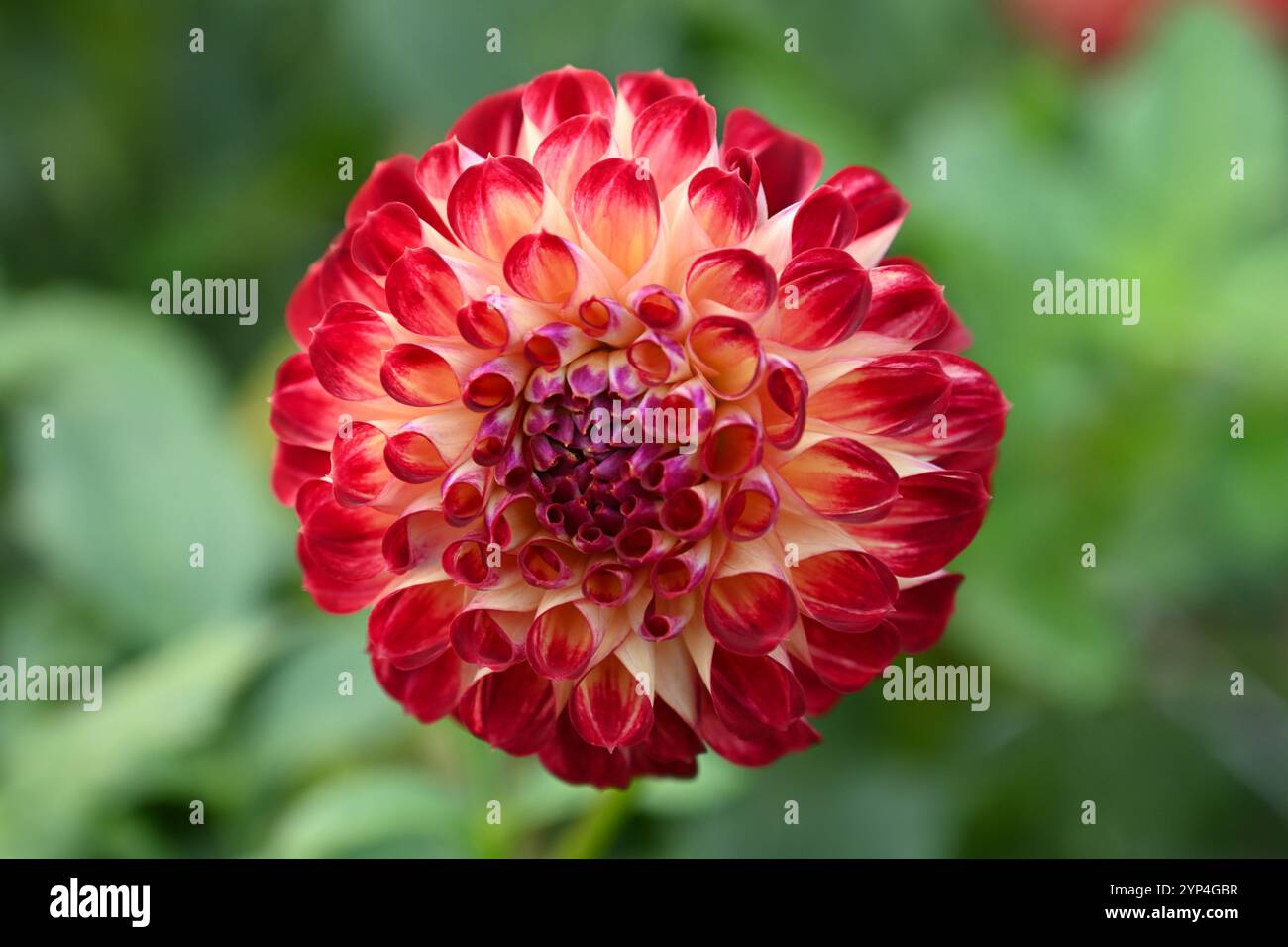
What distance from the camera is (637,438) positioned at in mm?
899

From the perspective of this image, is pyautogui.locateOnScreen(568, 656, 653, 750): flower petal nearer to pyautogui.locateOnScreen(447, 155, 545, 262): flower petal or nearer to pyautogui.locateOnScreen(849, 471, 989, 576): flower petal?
pyautogui.locateOnScreen(849, 471, 989, 576): flower petal

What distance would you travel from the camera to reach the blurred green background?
143cm

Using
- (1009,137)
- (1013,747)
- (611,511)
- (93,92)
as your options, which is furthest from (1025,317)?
(93,92)

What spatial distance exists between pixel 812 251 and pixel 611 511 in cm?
22

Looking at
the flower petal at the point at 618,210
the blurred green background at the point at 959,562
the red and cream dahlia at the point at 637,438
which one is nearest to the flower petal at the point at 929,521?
the red and cream dahlia at the point at 637,438

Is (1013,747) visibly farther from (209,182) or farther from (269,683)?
(209,182)

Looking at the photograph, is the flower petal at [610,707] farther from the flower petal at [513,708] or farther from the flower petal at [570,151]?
the flower petal at [570,151]

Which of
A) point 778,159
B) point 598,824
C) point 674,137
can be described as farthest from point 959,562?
point 674,137

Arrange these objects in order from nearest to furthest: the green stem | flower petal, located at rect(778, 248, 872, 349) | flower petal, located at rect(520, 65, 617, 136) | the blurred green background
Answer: flower petal, located at rect(778, 248, 872, 349), flower petal, located at rect(520, 65, 617, 136), the green stem, the blurred green background

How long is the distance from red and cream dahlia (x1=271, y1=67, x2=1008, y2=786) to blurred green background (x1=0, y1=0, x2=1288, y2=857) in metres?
0.39

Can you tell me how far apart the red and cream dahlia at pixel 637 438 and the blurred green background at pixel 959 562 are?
388 mm

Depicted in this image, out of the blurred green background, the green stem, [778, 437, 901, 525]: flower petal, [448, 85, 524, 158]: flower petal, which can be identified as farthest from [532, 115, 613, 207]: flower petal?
the blurred green background

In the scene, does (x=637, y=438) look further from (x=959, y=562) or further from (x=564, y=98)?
(x=959, y=562)

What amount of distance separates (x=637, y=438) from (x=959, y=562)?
30.9 inches
